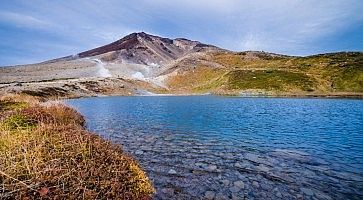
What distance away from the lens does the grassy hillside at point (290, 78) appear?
12400 centimetres

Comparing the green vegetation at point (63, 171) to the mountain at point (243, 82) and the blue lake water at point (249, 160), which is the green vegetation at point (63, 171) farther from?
the mountain at point (243, 82)

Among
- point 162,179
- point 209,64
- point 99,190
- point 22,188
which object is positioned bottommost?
point 162,179

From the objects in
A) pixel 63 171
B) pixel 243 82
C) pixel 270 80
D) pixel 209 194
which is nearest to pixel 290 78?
pixel 270 80

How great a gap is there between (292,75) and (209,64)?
Result: 67456 millimetres

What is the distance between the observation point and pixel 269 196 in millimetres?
13336

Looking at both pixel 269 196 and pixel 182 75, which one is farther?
pixel 182 75

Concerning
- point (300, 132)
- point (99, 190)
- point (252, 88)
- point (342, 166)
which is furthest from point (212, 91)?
point (99, 190)

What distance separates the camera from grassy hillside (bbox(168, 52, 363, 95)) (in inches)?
4882

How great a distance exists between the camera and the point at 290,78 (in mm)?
137375

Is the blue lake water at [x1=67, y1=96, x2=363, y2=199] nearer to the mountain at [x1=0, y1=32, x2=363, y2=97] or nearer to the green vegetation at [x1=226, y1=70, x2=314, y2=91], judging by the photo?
the mountain at [x1=0, y1=32, x2=363, y2=97]

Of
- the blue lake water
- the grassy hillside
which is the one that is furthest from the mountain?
the blue lake water

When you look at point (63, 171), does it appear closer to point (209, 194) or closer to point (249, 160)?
point (209, 194)

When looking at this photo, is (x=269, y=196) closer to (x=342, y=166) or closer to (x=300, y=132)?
(x=342, y=166)

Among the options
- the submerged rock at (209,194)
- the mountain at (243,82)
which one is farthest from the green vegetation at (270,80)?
the submerged rock at (209,194)
